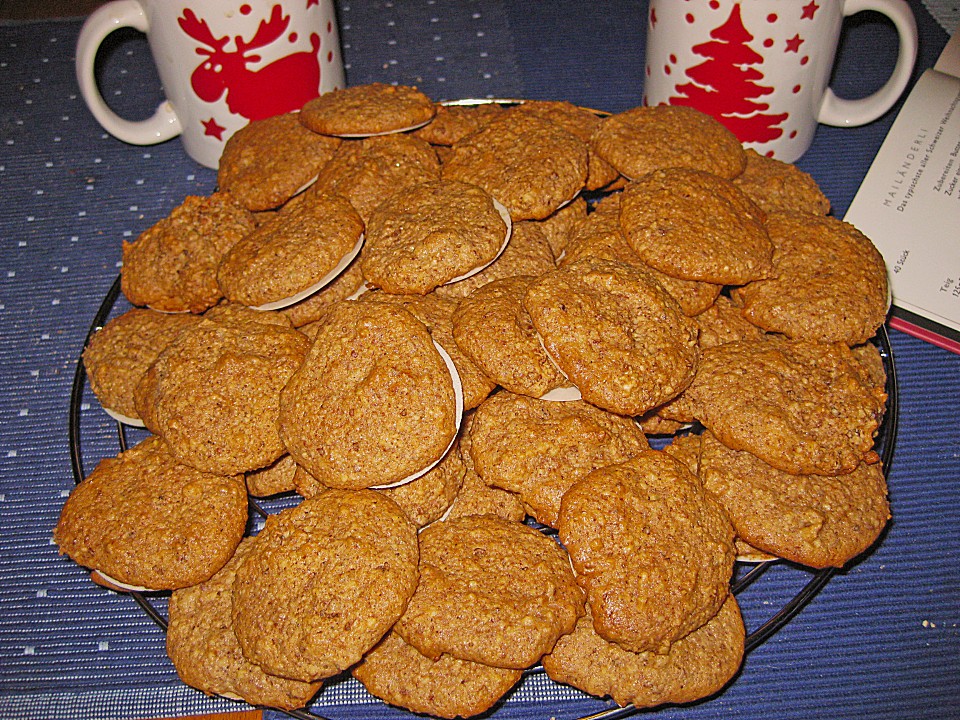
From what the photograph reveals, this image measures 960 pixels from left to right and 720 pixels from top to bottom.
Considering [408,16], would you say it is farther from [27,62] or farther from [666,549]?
[666,549]

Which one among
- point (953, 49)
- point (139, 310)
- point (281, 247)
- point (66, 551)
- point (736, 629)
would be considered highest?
point (953, 49)

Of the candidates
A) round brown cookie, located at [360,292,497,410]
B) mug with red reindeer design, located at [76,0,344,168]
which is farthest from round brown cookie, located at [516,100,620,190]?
mug with red reindeer design, located at [76,0,344,168]

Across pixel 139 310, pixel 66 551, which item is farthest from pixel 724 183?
pixel 66 551

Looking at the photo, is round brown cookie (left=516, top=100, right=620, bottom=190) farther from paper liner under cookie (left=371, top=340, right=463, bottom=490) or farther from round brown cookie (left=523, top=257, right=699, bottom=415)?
paper liner under cookie (left=371, top=340, right=463, bottom=490)

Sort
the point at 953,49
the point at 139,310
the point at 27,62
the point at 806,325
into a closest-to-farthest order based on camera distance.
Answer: the point at 806,325
the point at 139,310
the point at 953,49
the point at 27,62

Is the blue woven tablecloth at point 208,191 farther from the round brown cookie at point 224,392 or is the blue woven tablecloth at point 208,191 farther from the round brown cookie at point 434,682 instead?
the round brown cookie at point 224,392

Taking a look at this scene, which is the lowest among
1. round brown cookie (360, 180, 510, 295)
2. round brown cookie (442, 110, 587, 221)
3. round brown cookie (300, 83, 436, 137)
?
round brown cookie (360, 180, 510, 295)
